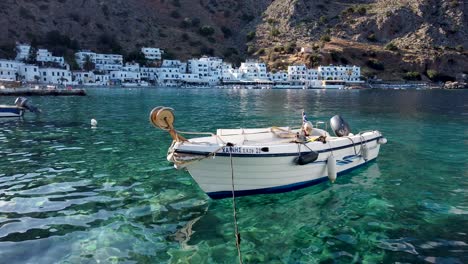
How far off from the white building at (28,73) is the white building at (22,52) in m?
13.7

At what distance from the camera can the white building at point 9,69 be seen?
96000 millimetres

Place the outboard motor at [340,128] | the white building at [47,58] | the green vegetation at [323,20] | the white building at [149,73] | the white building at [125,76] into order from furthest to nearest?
1. the green vegetation at [323,20]
2. the white building at [149,73]
3. the white building at [125,76]
4. the white building at [47,58]
5. the outboard motor at [340,128]

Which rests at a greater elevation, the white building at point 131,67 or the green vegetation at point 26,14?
the green vegetation at point 26,14

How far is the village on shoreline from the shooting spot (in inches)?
4729

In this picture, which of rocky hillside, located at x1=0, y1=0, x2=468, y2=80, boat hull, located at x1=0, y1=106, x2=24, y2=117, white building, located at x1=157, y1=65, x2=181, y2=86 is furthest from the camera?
rocky hillside, located at x1=0, y1=0, x2=468, y2=80

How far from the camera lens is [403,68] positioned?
14100cm

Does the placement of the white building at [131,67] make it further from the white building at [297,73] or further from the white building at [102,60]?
the white building at [297,73]

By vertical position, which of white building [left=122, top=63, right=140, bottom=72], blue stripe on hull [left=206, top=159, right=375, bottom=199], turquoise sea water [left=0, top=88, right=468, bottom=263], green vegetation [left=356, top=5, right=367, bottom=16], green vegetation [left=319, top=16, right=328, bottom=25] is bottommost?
turquoise sea water [left=0, top=88, right=468, bottom=263]

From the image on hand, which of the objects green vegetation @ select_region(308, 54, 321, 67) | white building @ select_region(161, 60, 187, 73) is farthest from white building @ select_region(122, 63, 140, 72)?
green vegetation @ select_region(308, 54, 321, 67)

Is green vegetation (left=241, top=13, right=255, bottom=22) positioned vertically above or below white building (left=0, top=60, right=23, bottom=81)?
above

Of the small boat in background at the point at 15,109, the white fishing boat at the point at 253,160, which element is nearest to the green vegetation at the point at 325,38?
the small boat in background at the point at 15,109

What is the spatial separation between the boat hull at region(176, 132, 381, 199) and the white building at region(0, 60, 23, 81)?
102 metres

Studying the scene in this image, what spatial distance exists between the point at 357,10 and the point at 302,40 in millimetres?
32151

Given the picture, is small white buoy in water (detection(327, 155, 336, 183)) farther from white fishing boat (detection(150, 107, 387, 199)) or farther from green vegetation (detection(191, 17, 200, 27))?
green vegetation (detection(191, 17, 200, 27))
